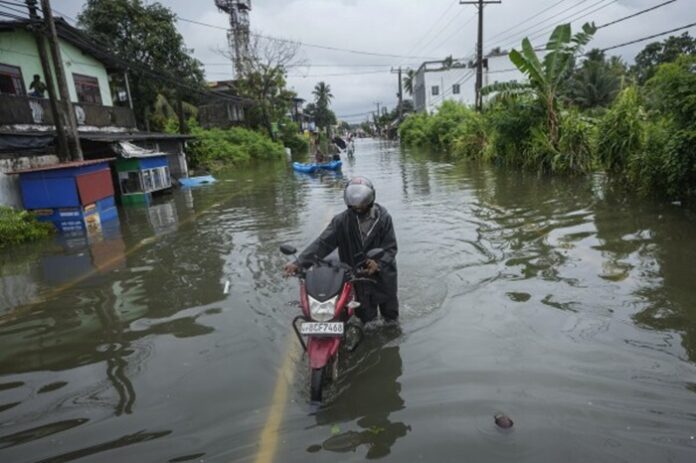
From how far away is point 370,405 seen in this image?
13.2 ft

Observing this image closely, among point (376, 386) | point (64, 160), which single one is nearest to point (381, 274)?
point (376, 386)

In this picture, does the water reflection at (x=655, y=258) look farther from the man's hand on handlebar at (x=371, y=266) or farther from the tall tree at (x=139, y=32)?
the tall tree at (x=139, y=32)

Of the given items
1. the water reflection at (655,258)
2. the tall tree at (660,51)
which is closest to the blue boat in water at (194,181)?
the water reflection at (655,258)

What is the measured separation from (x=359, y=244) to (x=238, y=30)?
161 feet

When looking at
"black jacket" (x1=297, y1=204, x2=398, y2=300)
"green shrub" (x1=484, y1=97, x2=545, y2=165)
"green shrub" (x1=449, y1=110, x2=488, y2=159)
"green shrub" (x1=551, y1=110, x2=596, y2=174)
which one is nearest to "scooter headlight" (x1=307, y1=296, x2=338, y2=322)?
"black jacket" (x1=297, y1=204, x2=398, y2=300)

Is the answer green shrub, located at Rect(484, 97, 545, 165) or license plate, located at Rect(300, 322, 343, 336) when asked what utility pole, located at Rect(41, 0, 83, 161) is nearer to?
license plate, located at Rect(300, 322, 343, 336)

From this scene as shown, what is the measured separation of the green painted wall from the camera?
17.8 metres

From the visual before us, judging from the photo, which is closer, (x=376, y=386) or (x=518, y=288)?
(x=376, y=386)

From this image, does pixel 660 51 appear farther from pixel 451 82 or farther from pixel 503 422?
pixel 503 422

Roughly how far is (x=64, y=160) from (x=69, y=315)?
36.5 ft

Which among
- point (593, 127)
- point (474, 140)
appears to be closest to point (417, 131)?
point (474, 140)

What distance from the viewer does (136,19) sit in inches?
1133

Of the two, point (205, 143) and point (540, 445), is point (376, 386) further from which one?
→ point (205, 143)

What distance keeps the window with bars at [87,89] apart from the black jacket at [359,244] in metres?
21.3
